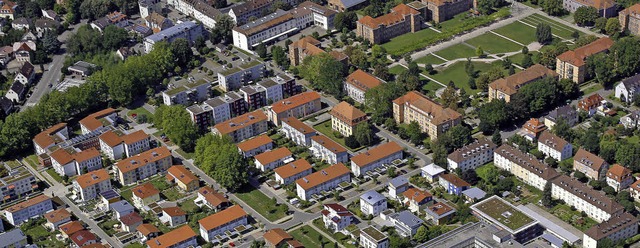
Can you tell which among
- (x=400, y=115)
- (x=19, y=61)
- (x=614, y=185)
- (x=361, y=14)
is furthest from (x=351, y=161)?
(x=19, y=61)

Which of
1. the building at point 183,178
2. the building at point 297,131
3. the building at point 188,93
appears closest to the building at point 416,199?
the building at point 297,131

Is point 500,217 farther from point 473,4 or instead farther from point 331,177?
point 473,4

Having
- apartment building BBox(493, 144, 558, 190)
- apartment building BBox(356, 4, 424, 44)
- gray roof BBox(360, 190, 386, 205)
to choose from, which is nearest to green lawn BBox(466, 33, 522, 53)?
apartment building BBox(356, 4, 424, 44)

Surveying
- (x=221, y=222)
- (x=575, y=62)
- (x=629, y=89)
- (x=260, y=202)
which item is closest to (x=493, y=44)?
(x=575, y=62)

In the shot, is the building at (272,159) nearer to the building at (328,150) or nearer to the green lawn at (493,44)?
the building at (328,150)

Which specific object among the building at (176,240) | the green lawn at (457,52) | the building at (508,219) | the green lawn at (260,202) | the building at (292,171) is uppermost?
the building at (176,240)

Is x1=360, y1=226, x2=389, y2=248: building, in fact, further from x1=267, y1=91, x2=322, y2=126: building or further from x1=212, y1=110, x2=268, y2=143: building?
x1=267, y1=91, x2=322, y2=126: building

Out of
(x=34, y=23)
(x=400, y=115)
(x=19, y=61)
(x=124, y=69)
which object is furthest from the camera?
(x=34, y=23)
